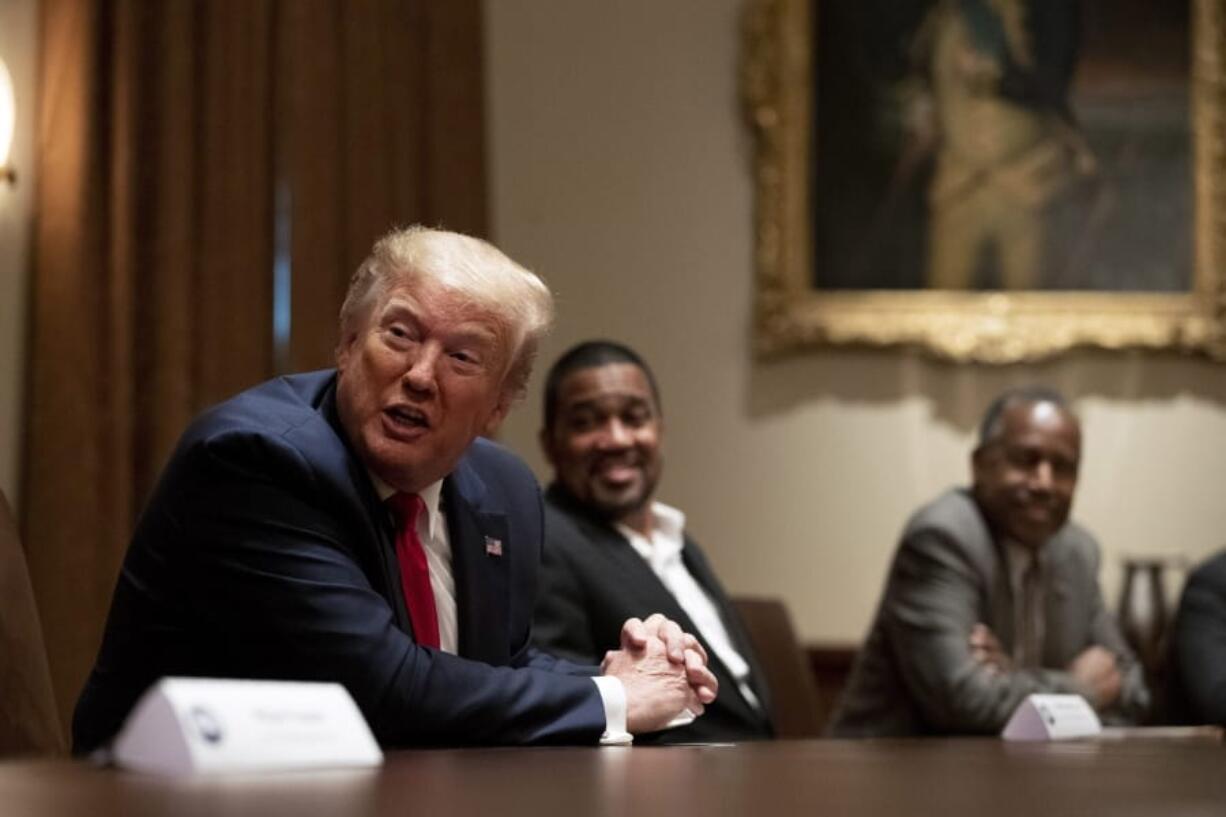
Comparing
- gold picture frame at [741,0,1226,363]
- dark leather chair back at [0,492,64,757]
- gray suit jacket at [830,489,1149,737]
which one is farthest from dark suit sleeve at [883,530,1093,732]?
dark leather chair back at [0,492,64,757]

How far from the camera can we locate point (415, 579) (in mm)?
2898

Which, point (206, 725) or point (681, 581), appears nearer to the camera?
point (206, 725)

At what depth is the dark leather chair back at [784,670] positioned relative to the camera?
4879mm

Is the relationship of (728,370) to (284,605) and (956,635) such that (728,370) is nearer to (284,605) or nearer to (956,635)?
(956,635)

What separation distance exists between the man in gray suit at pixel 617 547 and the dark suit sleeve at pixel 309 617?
47.7 inches

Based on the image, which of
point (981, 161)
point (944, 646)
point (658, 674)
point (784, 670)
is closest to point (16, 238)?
point (784, 670)

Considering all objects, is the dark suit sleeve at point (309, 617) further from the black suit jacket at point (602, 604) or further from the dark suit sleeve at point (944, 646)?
the dark suit sleeve at point (944, 646)

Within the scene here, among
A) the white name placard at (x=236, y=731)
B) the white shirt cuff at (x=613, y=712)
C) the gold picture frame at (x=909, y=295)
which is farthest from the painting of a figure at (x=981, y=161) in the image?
the white name placard at (x=236, y=731)

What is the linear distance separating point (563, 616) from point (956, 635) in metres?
1.34

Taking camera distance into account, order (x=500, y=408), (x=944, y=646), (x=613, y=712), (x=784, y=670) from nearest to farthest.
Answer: (x=613, y=712) → (x=500, y=408) → (x=944, y=646) → (x=784, y=670)

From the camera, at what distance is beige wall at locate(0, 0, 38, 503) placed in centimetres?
450

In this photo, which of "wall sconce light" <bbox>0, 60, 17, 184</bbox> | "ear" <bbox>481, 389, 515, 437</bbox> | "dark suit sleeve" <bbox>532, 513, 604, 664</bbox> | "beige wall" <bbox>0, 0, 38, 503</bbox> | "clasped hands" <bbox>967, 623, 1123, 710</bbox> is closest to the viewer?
"ear" <bbox>481, 389, 515, 437</bbox>

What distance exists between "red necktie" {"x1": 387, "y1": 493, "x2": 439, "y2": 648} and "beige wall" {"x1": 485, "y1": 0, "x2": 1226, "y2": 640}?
378cm

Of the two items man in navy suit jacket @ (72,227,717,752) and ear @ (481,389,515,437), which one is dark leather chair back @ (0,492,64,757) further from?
ear @ (481,389,515,437)
